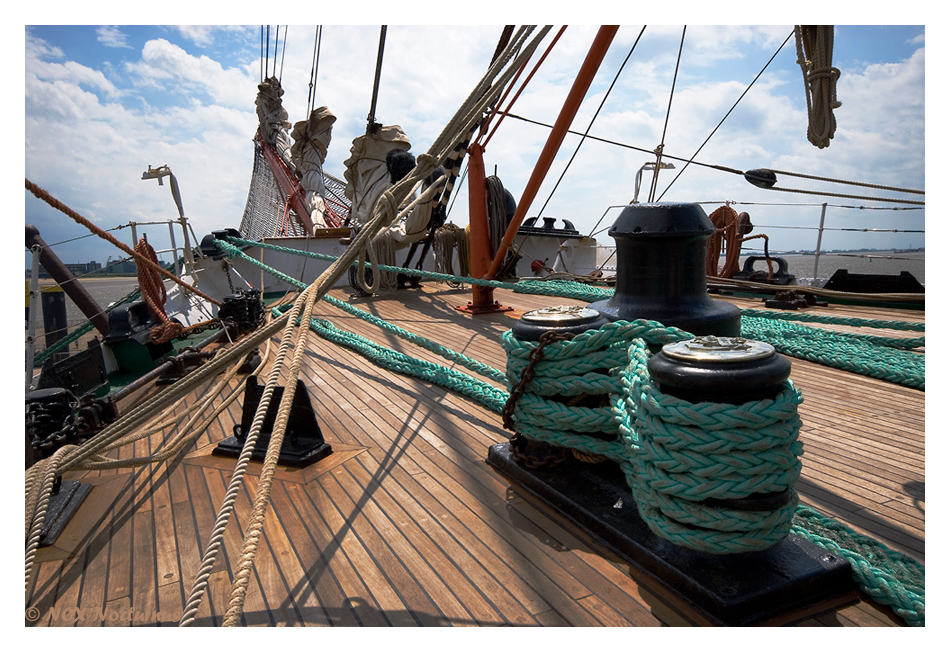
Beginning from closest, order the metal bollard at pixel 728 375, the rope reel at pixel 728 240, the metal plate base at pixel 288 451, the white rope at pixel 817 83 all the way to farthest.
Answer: the metal bollard at pixel 728 375 < the metal plate base at pixel 288 451 < the white rope at pixel 817 83 < the rope reel at pixel 728 240

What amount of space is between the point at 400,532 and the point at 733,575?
796mm

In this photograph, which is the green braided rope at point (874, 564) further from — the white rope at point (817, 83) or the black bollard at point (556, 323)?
the white rope at point (817, 83)

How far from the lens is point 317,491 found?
173 centimetres

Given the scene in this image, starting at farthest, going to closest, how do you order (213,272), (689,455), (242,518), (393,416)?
(213,272)
(393,416)
(242,518)
(689,455)

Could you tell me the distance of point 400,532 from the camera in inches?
58.5

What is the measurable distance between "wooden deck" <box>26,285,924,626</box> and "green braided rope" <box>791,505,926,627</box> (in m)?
0.03

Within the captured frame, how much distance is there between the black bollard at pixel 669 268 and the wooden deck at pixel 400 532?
0.57 meters

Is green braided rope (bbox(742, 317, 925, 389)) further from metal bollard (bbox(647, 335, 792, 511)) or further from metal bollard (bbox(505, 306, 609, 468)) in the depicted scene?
metal bollard (bbox(647, 335, 792, 511))

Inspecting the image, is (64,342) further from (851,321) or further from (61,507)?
(851,321)

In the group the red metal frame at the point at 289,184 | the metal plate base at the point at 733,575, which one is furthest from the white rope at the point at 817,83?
the red metal frame at the point at 289,184

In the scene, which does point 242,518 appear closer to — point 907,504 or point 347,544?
point 347,544

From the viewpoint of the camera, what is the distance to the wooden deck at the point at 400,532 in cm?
120
